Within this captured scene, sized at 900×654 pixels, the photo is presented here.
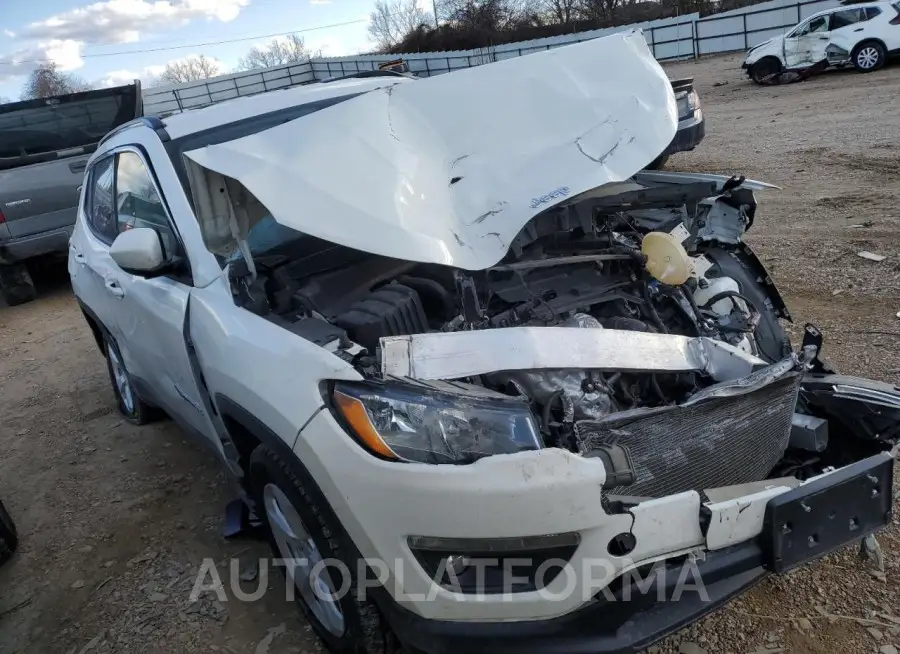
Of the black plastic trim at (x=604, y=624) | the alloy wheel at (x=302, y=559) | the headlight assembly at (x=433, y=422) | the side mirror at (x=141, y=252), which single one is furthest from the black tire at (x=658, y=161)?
the side mirror at (x=141, y=252)

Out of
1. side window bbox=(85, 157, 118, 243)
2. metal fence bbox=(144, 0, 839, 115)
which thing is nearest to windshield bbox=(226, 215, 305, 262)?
side window bbox=(85, 157, 118, 243)

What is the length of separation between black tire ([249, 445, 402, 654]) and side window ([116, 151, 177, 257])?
1.08 m

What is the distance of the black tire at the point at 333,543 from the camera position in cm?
186

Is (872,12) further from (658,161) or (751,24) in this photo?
(658,161)

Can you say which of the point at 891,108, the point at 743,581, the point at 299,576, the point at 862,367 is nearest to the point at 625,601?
the point at 743,581

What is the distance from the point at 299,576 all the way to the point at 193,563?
0.83m

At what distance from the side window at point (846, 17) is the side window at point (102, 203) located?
49.9 feet

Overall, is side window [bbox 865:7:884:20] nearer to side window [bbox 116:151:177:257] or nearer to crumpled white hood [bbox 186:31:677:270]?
crumpled white hood [bbox 186:31:677:270]

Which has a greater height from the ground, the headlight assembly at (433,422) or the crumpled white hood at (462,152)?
the crumpled white hood at (462,152)

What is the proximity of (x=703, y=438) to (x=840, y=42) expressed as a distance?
1531 centimetres

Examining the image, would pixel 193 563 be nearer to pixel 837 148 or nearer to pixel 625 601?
pixel 625 601

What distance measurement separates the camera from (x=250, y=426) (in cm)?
213

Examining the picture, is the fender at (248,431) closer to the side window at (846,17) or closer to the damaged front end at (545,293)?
the damaged front end at (545,293)

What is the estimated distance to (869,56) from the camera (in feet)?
45.0
